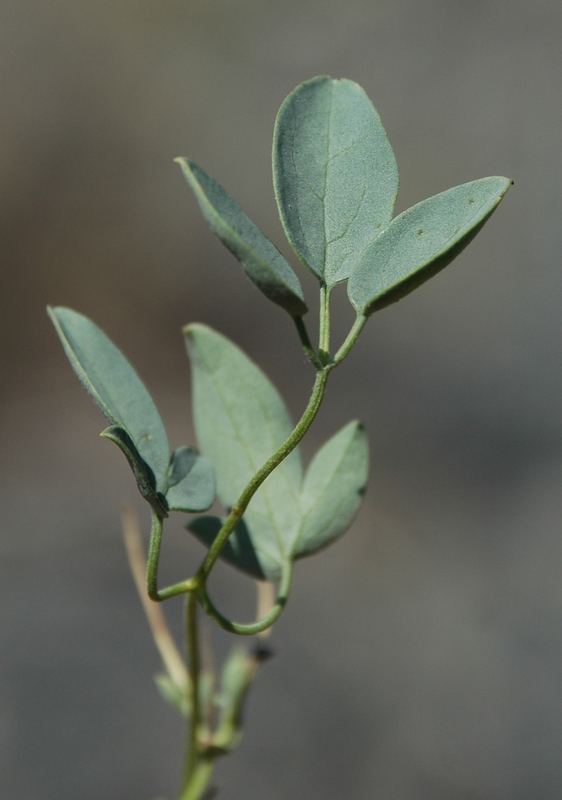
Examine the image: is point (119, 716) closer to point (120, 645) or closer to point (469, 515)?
point (120, 645)

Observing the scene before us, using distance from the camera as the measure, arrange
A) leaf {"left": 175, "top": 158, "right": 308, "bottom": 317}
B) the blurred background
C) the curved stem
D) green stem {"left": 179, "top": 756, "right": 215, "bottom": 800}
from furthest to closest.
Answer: the blurred background, green stem {"left": 179, "top": 756, "right": 215, "bottom": 800}, the curved stem, leaf {"left": 175, "top": 158, "right": 308, "bottom": 317}

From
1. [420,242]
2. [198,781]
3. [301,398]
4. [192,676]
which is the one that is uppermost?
[420,242]

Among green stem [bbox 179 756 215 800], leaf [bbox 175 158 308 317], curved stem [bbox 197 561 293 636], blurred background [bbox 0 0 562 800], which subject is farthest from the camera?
blurred background [bbox 0 0 562 800]

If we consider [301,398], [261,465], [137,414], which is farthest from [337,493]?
[301,398]

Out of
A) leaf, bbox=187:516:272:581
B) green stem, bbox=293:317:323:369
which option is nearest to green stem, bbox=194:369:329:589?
A: green stem, bbox=293:317:323:369

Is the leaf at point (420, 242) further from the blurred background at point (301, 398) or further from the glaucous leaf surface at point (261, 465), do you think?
the blurred background at point (301, 398)

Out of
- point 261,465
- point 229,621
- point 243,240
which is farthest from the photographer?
point 261,465

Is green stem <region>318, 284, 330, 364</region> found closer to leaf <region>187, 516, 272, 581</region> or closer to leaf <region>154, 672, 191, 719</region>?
leaf <region>187, 516, 272, 581</region>

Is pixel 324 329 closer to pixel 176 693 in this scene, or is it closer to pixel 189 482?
pixel 189 482
